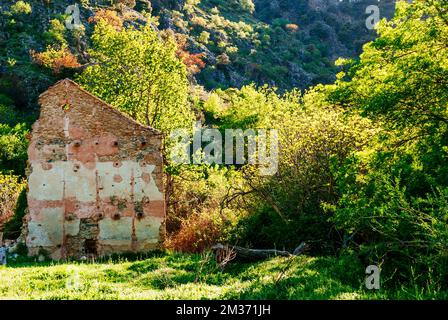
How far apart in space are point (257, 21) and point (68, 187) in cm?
10087

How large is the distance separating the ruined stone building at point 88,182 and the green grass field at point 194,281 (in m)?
2.80

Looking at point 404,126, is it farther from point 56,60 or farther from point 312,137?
point 56,60

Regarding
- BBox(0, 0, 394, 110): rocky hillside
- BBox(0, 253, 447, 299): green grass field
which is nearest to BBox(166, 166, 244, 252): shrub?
BBox(0, 253, 447, 299): green grass field

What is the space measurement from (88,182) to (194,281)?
7269 millimetres

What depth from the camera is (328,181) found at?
14.9 m

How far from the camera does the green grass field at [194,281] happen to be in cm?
774

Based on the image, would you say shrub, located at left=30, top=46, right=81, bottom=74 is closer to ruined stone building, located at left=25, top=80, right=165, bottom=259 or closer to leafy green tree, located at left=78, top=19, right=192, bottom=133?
leafy green tree, located at left=78, top=19, right=192, bottom=133

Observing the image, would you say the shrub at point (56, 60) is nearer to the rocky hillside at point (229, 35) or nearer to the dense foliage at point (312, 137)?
the dense foliage at point (312, 137)

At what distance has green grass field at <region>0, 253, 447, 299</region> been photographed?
7738 mm

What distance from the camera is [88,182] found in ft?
50.8
